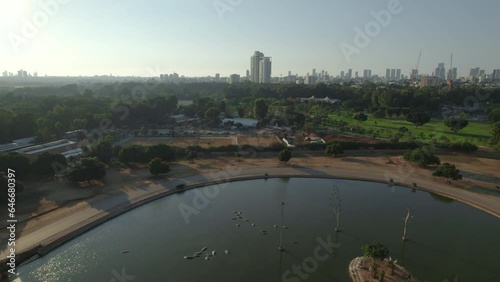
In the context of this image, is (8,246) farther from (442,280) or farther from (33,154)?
(442,280)

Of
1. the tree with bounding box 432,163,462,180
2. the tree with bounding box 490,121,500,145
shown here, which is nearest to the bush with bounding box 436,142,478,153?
the tree with bounding box 490,121,500,145

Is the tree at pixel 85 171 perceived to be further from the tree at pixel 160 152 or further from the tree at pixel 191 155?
the tree at pixel 191 155

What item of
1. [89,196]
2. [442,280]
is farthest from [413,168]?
[89,196]

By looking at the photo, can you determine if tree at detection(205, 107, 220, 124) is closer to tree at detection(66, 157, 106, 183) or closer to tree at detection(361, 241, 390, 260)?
tree at detection(66, 157, 106, 183)

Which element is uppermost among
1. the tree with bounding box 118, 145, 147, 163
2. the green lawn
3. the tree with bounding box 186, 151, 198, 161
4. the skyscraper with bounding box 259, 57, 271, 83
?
the skyscraper with bounding box 259, 57, 271, 83

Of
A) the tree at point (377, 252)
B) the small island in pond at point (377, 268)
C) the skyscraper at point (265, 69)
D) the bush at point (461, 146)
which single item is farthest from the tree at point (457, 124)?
the skyscraper at point (265, 69)

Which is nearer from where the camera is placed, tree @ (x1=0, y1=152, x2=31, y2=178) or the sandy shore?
the sandy shore
